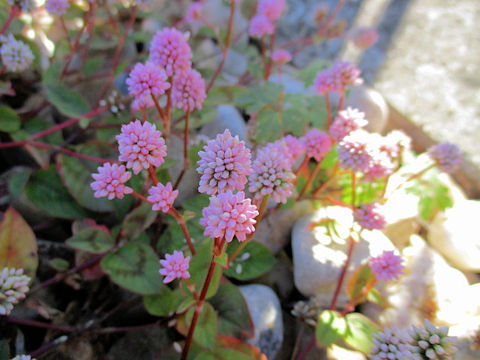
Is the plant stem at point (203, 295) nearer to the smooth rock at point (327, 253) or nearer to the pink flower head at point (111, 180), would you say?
the pink flower head at point (111, 180)

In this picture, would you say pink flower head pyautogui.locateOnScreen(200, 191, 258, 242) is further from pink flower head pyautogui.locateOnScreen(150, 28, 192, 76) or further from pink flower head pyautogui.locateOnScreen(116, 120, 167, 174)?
pink flower head pyautogui.locateOnScreen(150, 28, 192, 76)

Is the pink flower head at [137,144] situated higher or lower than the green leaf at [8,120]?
higher

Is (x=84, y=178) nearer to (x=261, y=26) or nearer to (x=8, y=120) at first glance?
(x=8, y=120)

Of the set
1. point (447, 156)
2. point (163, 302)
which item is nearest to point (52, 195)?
point (163, 302)

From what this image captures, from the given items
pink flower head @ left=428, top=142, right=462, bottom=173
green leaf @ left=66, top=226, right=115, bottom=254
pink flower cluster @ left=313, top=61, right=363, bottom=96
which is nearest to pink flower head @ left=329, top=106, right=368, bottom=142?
pink flower cluster @ left=313, top=61, right=363, bottom=96

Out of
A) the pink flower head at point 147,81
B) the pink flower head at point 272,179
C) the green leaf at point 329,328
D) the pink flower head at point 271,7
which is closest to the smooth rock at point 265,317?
the green leaf at point 329,328

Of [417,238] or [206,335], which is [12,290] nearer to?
[206,335]

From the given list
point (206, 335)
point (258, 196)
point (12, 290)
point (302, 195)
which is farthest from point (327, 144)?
point (12, 290)
